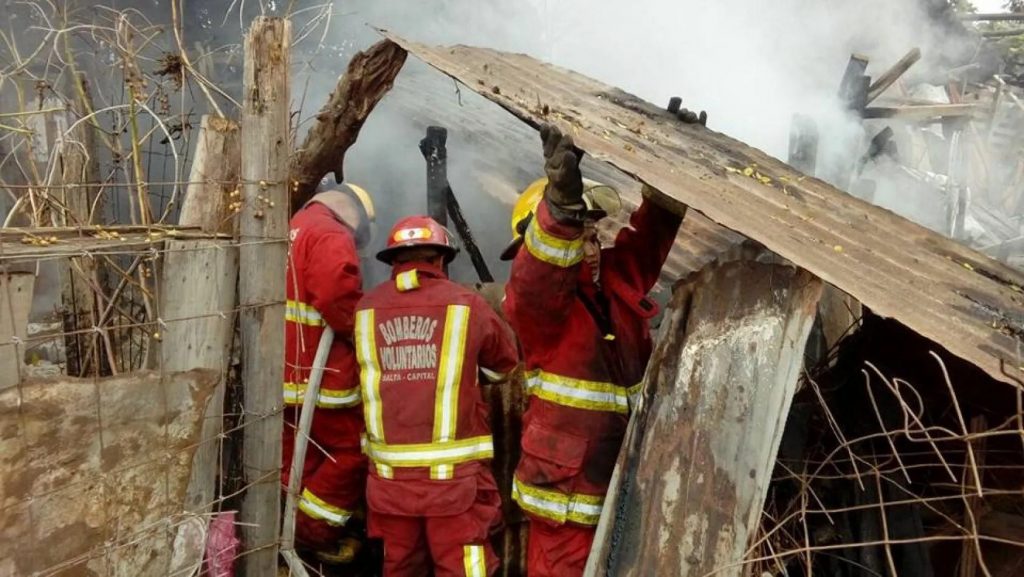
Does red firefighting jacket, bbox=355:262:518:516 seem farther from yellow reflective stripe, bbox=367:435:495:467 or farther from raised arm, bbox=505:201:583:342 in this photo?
raised arm, bbox=505:201:583:342

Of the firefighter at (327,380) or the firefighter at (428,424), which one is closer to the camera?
the firefighter at (428,424)

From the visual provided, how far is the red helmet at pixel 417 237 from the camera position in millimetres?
3676

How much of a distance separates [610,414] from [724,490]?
71 cm

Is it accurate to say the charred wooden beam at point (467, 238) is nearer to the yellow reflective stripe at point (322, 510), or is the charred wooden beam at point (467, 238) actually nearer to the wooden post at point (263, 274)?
the yellow reflective stripe at point (322, 510)

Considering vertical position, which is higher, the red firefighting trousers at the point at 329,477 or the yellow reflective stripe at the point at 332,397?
the yellow reflective stripe at the point at 332,397

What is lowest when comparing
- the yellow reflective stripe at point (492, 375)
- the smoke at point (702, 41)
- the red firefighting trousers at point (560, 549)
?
the red firefighting trousers at point (560, 549)

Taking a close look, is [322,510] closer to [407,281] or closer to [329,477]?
[329,477]

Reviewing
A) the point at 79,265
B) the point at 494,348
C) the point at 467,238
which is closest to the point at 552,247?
the point at 494,348

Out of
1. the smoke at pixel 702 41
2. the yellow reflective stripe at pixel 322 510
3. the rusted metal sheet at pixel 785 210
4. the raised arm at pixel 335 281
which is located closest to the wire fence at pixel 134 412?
the raised arm at pixel 335 281

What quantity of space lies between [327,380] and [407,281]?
2.76 feet

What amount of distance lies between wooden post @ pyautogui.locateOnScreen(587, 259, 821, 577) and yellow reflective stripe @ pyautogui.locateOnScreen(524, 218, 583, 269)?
0.42m

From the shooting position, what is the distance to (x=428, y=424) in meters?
3.48

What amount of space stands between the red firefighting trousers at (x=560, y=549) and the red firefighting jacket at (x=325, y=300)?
1369 mm

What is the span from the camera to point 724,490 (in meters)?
2.52
